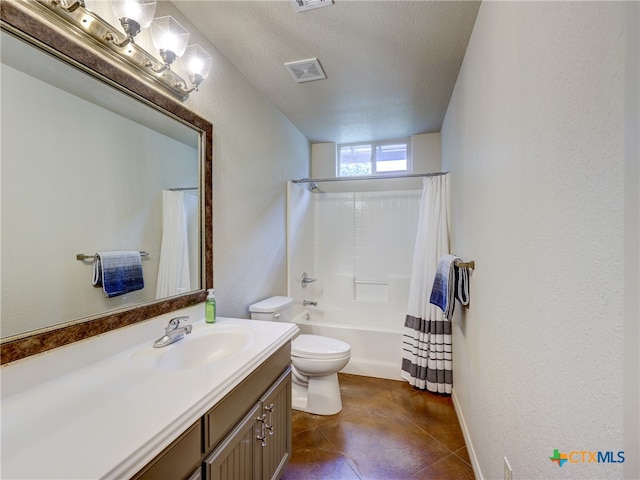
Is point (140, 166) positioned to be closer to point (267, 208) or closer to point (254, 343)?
point (254, 343)

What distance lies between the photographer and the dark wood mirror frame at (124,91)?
2.74 ft

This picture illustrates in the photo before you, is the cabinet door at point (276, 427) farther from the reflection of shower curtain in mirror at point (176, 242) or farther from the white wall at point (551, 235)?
the white wall at point (551, 235)

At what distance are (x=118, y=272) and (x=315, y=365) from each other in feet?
4.53

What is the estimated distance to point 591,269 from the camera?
1.91 feet

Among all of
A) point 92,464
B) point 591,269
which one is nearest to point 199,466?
point 92,464

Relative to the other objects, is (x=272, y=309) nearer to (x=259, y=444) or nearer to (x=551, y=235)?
(x=259, y=444)

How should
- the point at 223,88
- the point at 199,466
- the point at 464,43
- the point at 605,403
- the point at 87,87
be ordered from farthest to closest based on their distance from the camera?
1. the point at 223,88
2. the point at 464,43
3. the point at 87,87
4. the point at 199,466
5. the point at 605,403

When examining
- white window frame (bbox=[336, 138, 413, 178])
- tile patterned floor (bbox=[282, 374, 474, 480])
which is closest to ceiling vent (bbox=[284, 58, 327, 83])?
white window frame (bbox=[336, 138, 413, 178])

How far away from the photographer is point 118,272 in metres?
1.14

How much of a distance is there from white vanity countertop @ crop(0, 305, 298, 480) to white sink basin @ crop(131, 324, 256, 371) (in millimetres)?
56

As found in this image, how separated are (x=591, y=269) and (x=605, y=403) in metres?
0.26

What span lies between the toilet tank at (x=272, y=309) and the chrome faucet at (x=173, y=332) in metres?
0.71

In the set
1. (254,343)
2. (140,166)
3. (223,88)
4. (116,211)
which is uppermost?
(223,88)

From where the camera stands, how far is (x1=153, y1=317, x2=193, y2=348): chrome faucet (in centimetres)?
119
